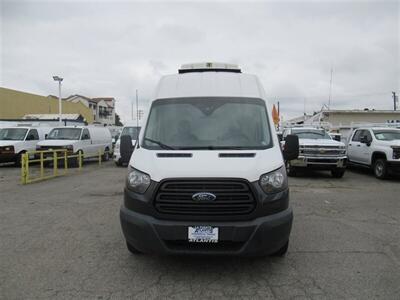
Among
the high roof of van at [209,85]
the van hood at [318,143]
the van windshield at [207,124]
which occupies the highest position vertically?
the high roof of van at [209,85]

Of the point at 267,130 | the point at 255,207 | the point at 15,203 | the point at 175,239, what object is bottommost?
the point at 15,203

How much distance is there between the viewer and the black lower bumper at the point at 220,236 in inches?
154

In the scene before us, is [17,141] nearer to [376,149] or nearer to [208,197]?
[376,149]

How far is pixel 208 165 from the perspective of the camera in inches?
162

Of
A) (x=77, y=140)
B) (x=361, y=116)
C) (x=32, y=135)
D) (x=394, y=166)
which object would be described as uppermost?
(x=361, y=116)

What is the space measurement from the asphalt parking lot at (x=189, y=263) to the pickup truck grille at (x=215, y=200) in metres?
0.82

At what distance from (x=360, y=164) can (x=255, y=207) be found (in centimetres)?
1181

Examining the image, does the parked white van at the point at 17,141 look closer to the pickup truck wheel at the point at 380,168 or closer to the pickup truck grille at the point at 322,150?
the pickup truck grille at the point at 322,150

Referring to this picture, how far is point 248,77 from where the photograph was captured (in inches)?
225

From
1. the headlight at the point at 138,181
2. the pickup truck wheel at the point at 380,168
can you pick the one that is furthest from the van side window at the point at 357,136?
the headlight at the point at 138,181

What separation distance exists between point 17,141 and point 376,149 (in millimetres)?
15924

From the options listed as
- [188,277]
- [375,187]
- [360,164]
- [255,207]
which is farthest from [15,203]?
[360,164]

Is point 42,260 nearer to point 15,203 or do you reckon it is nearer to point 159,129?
point 159,129

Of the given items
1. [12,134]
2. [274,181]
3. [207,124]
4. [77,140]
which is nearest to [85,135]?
[77,140]
